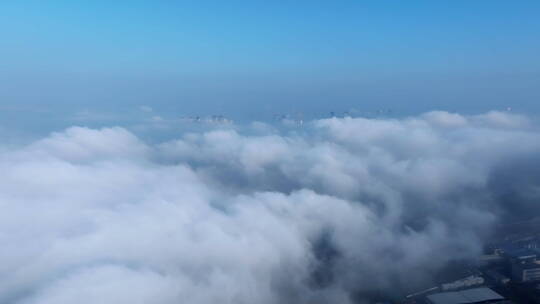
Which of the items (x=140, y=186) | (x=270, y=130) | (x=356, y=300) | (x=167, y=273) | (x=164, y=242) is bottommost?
(x=356, y=300)

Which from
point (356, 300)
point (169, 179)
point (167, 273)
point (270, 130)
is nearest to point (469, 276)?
point (356, 300)

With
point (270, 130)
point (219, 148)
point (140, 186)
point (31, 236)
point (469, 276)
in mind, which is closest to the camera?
point (31, 236)

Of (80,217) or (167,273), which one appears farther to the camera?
(80,217)

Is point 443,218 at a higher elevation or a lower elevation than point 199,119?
lower

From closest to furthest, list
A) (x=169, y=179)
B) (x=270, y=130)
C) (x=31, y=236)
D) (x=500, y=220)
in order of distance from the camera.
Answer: (x=31, y=236) < (x=169, y=179) < (x=500, y=220) < (x=270, y=130)

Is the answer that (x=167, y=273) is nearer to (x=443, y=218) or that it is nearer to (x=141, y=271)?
(x=141, y=271)

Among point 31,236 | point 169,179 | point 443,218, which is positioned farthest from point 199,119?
point 31,236
